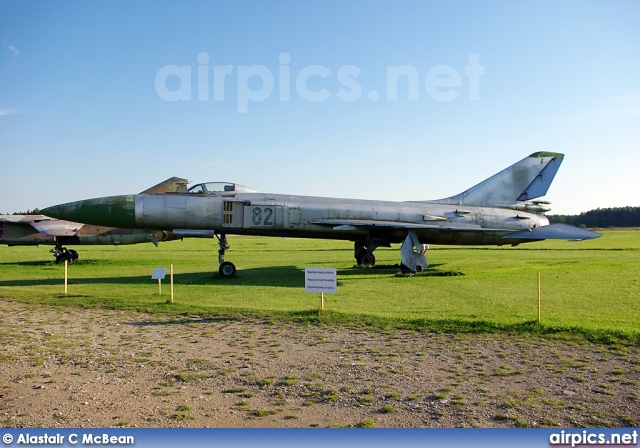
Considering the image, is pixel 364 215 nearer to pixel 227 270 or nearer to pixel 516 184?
pixel 227 270

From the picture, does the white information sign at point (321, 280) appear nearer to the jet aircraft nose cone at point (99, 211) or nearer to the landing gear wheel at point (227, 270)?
the landing gear wheel at point (227, 270)

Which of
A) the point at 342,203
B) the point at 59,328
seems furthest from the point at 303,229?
the point at 59,328

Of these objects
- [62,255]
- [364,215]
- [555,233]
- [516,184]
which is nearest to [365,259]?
[364,215]

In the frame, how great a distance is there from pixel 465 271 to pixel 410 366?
12797mm

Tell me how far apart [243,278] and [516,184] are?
1194 cm

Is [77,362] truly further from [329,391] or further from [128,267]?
[128,267]

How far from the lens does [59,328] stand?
30.1ft

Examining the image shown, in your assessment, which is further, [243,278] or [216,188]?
[216,188]

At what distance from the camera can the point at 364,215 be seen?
18.9m

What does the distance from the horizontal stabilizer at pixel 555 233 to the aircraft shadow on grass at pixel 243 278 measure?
3.82 metres

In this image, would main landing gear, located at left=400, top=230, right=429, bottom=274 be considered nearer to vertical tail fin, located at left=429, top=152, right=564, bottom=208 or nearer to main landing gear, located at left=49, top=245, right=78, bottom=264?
vertical tail fin, located at left=429, top=152, right=564, bottom=208

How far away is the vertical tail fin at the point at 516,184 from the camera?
2100cm

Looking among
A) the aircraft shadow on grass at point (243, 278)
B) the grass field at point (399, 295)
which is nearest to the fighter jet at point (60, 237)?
the grass field at point (399, 295)

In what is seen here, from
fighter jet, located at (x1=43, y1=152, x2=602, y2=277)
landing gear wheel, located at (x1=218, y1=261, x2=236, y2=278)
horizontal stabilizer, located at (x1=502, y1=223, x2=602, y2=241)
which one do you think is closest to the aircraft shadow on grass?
landing gear wheel, located at (x1=218, y1=261, x2=236, y2=278)
